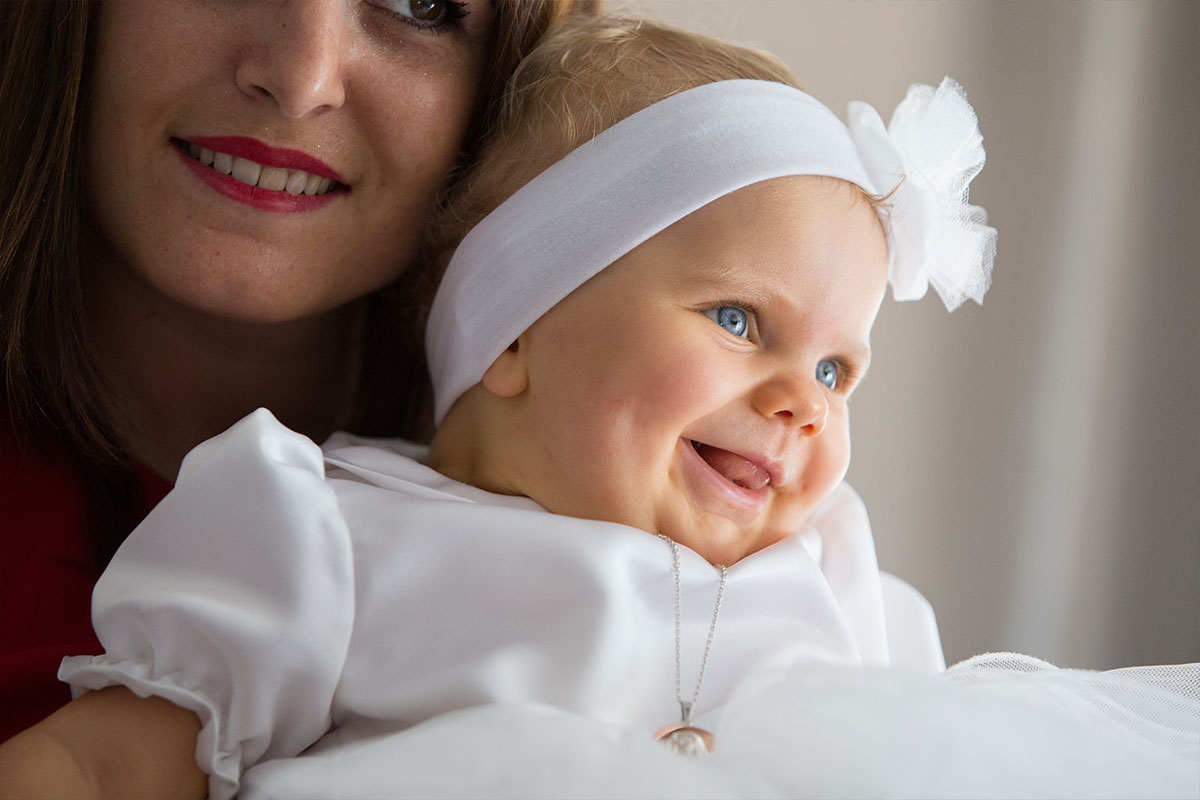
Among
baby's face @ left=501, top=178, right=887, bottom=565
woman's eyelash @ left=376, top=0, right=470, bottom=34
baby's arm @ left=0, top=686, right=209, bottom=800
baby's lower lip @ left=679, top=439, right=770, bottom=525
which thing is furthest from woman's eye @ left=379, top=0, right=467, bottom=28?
baby's arm @ left=0, top=686, right=209, bottom=800

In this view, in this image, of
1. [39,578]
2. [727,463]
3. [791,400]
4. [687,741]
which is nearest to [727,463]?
[727,463]

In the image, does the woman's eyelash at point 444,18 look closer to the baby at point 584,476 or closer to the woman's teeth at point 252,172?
the baby at point 584,476

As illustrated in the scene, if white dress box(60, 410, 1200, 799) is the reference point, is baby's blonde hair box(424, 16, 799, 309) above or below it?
above

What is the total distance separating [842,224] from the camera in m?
1.22

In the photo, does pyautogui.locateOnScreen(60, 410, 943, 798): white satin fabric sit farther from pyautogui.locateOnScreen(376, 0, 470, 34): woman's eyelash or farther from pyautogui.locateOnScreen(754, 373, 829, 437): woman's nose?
pyautogui.locateOnScreen(376, 0, 470, 34): woman's eyelash

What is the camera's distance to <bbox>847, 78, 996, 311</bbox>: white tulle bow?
1.29 metres

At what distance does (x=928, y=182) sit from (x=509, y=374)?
1.84 ft

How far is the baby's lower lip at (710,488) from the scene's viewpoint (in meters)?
1.14

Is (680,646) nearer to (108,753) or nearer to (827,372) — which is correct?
(827,372)

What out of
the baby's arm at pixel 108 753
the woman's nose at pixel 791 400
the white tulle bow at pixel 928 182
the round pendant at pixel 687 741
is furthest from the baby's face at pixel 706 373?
the baby's arm at pixel 108 753

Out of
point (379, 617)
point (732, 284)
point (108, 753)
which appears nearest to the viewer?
point (108, 753)

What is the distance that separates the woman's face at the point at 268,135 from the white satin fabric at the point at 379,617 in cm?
35

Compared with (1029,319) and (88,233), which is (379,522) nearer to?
(88,233)

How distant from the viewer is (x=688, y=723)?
1064mm
